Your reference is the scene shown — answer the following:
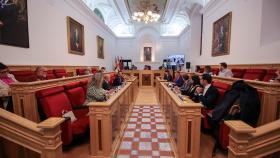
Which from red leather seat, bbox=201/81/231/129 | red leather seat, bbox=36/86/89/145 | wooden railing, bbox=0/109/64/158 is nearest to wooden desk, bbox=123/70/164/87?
red leather seat, bbox=201/81/231/129

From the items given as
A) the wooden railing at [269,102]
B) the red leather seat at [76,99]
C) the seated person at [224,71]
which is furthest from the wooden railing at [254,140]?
the seated person at [224,71]

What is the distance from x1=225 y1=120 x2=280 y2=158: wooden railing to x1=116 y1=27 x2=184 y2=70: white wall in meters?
14.4

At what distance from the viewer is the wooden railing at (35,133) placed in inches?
55.4

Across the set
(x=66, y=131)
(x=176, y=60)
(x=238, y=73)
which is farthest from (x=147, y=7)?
(x=66, y=131)

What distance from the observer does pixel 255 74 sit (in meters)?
4.60

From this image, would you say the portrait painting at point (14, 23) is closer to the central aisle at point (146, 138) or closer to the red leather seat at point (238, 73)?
the central aisle at point (146, 138)

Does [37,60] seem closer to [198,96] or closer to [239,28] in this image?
[198,96]

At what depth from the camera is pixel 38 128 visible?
141 cm

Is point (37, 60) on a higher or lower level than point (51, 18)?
lower

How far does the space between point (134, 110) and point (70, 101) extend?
2.61 metres

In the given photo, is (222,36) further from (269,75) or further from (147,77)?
(147,77)

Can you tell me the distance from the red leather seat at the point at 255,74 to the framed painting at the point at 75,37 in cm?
644

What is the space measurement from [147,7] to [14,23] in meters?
8.36

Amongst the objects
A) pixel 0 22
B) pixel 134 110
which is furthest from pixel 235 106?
pixel 0 22
